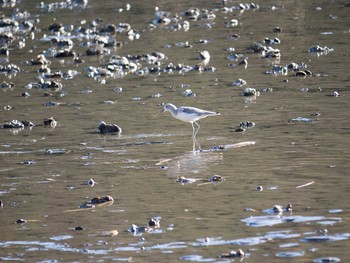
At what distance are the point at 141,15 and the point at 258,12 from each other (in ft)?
15.6

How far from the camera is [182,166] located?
1524 cm

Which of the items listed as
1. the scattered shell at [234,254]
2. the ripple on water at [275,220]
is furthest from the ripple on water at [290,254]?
the ripple on water at [275,220]

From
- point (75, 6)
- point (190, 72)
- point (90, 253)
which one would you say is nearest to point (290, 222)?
point (90, 253)

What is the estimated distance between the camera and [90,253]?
10977 mm

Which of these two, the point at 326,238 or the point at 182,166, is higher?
the point at 182,166

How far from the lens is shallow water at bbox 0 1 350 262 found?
11.2m

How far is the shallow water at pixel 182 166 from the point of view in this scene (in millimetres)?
11180

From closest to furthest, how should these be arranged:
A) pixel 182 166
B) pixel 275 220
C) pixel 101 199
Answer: pixel 275 220 < pixel 101 199 < pixel 182 166

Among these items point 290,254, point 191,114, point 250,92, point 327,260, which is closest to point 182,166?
point 191,114

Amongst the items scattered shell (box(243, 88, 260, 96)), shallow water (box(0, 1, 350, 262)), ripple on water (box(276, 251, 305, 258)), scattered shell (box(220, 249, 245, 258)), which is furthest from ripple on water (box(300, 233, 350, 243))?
scattered shell (box(243, 88, 260, 96))

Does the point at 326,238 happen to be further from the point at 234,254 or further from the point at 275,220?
the point at 234,254

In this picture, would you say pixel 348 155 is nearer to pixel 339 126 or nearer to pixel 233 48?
pixel 339 126

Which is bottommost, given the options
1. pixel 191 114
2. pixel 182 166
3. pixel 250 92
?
pixel 182 166

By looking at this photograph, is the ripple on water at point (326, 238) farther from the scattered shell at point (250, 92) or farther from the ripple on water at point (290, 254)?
the scattered shell at point (250, 92)
